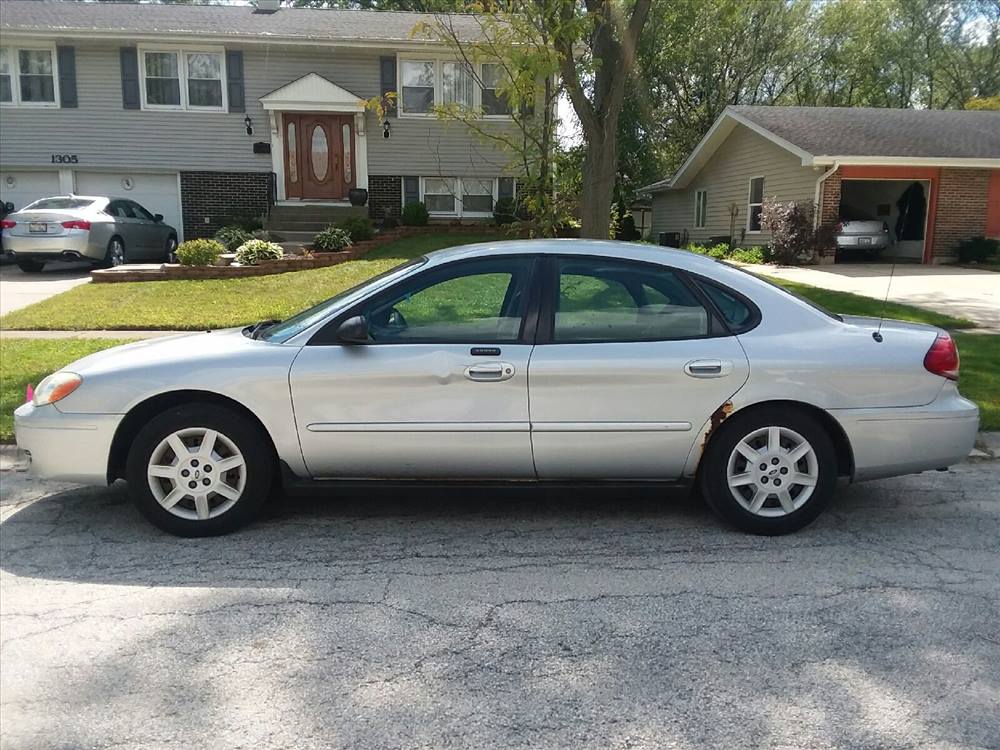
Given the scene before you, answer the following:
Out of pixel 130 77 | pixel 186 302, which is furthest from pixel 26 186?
pixel 186 302

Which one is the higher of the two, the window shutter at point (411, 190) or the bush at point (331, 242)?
the window shutter at point (411, 190)

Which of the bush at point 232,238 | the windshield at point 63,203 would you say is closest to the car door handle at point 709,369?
the bush at point 232,238

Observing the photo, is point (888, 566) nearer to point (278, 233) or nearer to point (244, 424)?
point (244, 424)

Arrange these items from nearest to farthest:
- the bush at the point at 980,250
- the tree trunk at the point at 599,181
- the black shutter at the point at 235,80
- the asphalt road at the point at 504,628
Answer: the asphalt road at the point at 504,628 < the tree trunk at the point at 599,181 < the bush at the point at 980,250 < the black shutter at the point at 235,80

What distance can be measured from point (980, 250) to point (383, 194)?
1477cm

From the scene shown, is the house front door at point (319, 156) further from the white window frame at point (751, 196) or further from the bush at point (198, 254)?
the white window frame at point (751, 196)

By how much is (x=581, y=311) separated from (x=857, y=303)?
8847 millimetres

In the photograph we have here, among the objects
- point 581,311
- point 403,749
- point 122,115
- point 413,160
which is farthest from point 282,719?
point 122,115

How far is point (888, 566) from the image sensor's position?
13.2 ft

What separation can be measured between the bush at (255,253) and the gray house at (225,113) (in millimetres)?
5063

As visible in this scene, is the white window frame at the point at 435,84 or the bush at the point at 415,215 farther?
the white window frame at the point at 435,84

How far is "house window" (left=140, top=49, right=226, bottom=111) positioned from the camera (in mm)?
20750

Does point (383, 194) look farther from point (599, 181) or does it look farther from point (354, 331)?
point (354, 331)

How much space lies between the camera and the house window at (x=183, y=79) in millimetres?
20750
